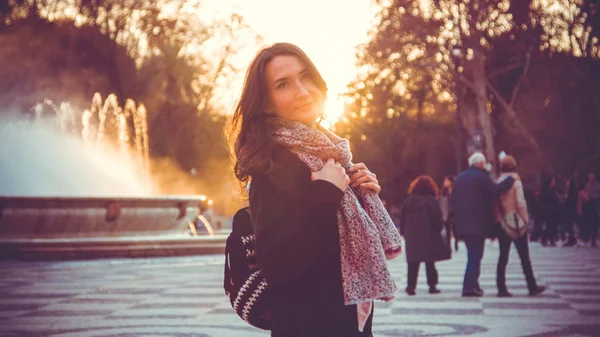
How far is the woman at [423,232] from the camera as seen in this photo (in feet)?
40.5

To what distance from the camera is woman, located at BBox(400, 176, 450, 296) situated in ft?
40.5

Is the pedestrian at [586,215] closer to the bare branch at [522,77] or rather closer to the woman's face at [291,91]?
the bare branch at [522,77]

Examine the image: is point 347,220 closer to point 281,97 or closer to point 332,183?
point 332,183

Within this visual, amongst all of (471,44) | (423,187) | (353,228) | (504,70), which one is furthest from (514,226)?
(504,70)

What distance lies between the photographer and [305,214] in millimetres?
3037

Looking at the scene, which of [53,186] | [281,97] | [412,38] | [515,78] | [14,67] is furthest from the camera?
[14,67]

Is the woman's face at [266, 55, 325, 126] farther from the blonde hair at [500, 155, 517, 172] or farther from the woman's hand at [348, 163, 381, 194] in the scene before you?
the blonde hair at [500, 155, 517, 172]

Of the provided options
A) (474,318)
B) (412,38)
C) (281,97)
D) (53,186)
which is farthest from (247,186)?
(412,38)

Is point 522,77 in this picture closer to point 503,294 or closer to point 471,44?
point 471,44

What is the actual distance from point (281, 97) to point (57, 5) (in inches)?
1543

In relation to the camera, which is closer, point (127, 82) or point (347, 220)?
point (347, 220)

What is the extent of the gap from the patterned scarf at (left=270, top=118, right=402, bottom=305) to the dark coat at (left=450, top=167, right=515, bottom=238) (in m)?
8.72

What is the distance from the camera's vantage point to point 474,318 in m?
9.22

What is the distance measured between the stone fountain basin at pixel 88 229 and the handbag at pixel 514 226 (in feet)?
32.7
